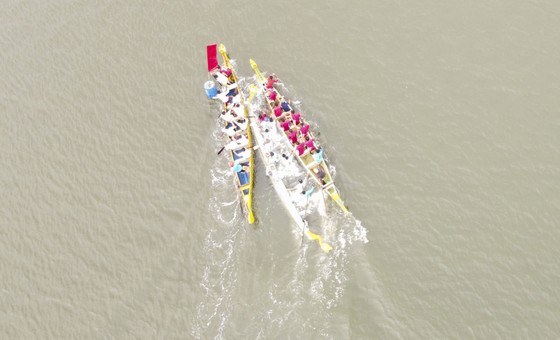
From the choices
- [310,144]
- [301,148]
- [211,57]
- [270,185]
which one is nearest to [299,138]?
[301,148]

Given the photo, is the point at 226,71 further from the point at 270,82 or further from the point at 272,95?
the point at 272,95

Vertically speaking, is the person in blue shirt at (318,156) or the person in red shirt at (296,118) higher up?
the person in red shirt at (296,118)

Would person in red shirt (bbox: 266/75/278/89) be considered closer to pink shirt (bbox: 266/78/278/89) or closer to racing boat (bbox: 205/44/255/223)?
pink shirt (bbox: 266/78/278/89)

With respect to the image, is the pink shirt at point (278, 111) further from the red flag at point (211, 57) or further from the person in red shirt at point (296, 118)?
the red flag at point (211, 57)

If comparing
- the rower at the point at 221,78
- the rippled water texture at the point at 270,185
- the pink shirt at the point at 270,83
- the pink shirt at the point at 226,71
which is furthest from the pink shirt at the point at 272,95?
the pink shirt at the point at 226,71

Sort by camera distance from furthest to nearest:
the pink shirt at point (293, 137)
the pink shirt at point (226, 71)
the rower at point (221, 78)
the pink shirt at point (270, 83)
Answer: the pink shirt at point (226, 71)
the rower at point (221, 78)
the pink shirt at point (270, 83)
the pink shirt at point (293, 137)

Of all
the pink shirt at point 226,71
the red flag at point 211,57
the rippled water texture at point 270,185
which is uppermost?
the red flag at point 211,57

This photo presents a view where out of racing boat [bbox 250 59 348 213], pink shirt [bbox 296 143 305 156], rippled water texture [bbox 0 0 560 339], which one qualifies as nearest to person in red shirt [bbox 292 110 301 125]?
racing boat [bbox 250 59 348 213]

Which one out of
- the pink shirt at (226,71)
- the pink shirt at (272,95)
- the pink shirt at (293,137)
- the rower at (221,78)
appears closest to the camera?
the pink shirt at (293,137)

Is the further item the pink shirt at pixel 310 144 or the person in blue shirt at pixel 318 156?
the pink shirt at pixel 310 144
